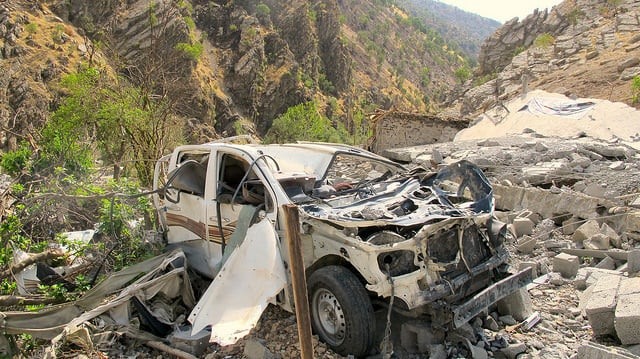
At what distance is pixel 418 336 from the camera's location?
4.02 m

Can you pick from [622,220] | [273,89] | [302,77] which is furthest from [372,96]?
[622,220]

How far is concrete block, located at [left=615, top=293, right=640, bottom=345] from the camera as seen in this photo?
3.75 metres

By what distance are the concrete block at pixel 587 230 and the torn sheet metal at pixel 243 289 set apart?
447 centimetres

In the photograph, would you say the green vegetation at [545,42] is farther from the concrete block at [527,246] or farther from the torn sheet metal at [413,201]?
the torn sheet metal at [413,201]

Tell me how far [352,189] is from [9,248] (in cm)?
396

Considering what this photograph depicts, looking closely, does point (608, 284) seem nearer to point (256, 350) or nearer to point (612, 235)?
point (612, 235)

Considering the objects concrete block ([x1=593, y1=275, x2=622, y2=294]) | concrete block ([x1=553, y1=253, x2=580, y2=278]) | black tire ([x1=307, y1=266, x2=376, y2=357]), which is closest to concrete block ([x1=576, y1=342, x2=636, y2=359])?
concrete block ([x1=593, y1=275, x2=622, y2=294])

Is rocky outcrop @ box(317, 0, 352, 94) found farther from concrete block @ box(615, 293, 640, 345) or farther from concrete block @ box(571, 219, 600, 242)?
concrete block @ box(615, 293, 640, 345)

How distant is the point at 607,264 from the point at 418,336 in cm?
291

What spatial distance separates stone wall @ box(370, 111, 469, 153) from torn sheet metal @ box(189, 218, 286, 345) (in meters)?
15.5

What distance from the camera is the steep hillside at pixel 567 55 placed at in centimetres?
2200

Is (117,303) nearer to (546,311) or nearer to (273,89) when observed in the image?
(546,311)

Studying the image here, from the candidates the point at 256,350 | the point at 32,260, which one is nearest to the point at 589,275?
the point at 256,350

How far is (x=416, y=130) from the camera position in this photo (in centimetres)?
1934
